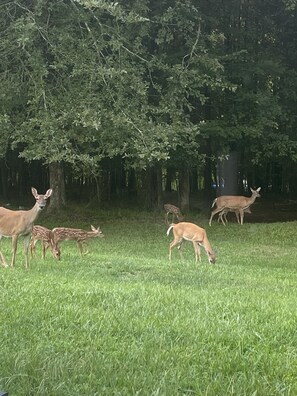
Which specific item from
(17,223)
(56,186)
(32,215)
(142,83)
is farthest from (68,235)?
(56,186)

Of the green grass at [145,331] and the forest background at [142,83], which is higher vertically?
the forest background at [142,83]

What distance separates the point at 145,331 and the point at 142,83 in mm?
12153

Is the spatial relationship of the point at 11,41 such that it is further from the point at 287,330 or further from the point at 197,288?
the point at 287,330

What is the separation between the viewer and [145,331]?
5211 millimetres

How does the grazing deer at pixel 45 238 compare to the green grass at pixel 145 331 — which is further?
the grazing deer at pixel 45 238

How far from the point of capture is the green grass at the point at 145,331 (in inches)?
155

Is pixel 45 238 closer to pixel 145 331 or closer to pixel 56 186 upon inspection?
pixel 145 331

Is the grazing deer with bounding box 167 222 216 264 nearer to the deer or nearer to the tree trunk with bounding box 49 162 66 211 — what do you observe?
the deer

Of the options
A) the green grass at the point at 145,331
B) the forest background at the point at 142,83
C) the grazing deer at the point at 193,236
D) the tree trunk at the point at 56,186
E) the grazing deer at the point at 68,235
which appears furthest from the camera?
the tree trunk at the point at 56,186

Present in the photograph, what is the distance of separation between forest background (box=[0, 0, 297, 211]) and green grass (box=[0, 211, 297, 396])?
625 cm

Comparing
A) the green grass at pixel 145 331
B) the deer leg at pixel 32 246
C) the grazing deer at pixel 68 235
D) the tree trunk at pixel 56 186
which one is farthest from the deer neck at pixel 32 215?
the tree trunk at pixel 56 186

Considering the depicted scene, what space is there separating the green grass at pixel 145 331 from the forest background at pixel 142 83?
6.25 metres

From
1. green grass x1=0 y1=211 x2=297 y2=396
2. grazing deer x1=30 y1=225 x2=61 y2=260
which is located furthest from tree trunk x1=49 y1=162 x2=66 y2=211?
green grass x1=0 y1=211 x2=297 y2=396

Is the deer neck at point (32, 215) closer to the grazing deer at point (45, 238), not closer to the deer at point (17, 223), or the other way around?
the deer at point (17, 223)
